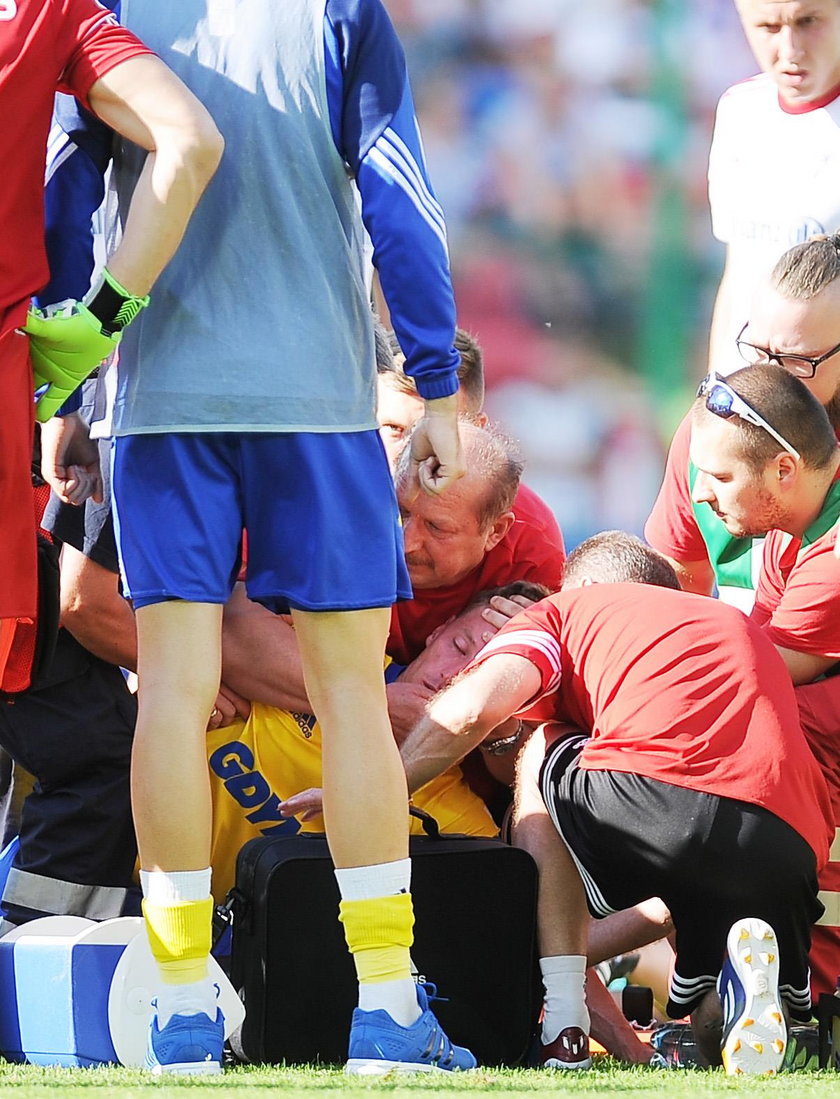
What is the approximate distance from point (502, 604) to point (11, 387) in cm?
133

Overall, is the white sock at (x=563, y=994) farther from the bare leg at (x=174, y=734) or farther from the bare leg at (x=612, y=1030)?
the bare leg at (x=174, y=734)

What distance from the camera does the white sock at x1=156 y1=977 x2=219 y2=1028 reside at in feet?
7.32

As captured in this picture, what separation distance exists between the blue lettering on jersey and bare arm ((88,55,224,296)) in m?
1.05

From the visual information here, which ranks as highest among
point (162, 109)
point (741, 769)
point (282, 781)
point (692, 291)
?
point (162, 109)

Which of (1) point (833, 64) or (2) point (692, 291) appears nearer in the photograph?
(1) point (833, 64)

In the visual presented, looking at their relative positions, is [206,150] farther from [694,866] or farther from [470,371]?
[470,371]

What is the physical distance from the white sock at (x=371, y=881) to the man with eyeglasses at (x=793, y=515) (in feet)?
2.95

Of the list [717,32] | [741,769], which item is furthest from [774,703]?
[717,32]

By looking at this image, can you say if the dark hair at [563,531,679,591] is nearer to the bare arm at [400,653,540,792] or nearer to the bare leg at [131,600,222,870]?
the bare arm at [400,653,540,792]

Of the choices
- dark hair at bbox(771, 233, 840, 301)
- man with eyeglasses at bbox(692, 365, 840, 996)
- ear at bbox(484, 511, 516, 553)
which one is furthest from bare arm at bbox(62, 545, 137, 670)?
dark hair at bbox(771, 233, 840, 301)

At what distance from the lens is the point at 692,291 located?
4.41m

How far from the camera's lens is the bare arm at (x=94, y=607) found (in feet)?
10.0

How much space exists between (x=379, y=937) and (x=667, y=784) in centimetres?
55

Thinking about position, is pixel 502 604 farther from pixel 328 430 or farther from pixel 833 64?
pixel 833 64
